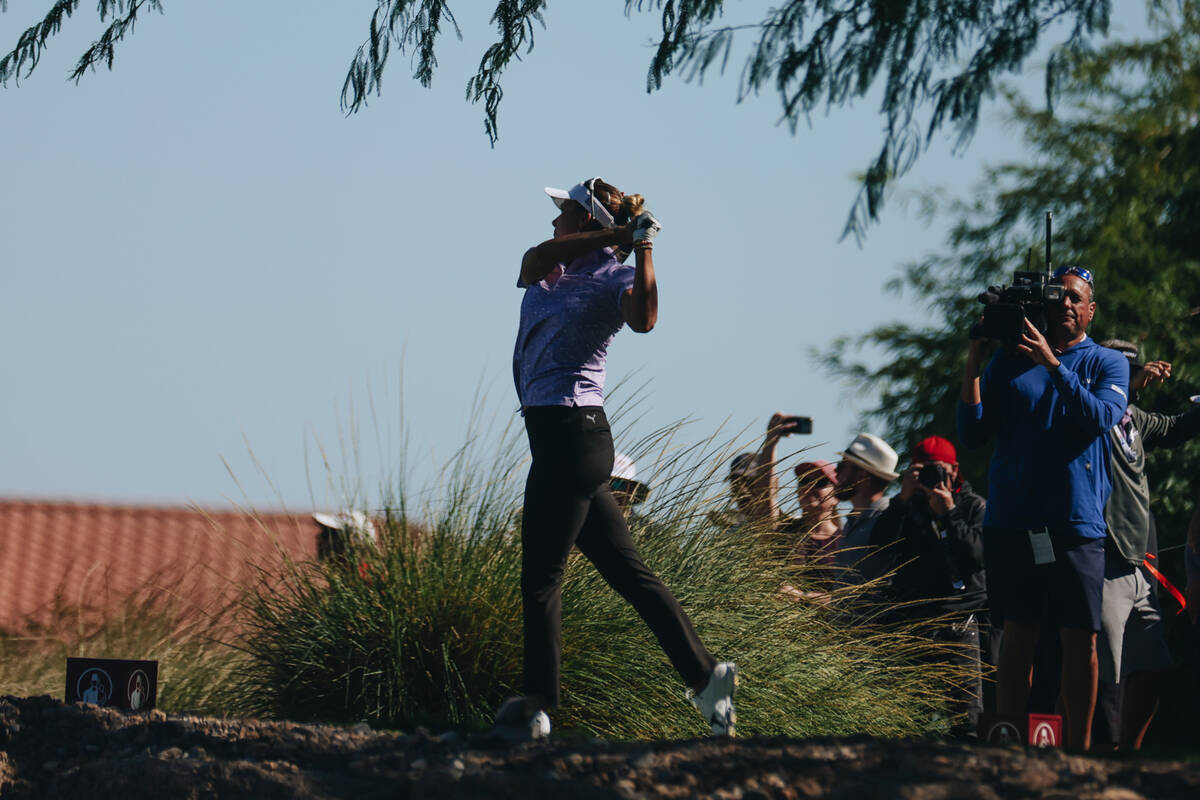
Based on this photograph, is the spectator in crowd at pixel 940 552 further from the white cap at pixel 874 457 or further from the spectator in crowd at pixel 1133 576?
the spectator in crowd at pixel 1133 576

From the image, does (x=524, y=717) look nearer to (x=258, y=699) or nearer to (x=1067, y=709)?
(x=1067, y=709)

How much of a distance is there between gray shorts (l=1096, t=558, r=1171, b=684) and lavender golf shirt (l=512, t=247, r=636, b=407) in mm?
1805

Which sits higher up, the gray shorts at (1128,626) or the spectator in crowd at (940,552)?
the spectator in crowd at (940,552)

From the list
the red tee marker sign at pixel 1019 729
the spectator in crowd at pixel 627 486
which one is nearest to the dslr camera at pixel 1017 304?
the red tee marker sign at pixel 1019 729

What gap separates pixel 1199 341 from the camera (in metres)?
12.8

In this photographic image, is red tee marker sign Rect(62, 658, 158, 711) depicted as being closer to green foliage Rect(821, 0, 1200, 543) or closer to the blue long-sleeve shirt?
the blue long-sleeve shirt

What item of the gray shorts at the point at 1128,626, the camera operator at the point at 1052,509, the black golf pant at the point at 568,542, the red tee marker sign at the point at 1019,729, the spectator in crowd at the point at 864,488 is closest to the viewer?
the red tee marker sign at the point at 1019,729

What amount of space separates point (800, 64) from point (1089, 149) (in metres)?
13.2

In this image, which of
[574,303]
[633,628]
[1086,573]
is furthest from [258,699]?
[1086,573]

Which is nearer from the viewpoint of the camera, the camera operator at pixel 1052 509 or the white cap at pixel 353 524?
the camera operator at pixel 1052 509

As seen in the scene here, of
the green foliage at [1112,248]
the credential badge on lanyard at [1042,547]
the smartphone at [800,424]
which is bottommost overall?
the credential badge on lanyard at [1042,547]

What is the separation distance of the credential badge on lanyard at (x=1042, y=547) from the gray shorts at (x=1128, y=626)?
0.89ft

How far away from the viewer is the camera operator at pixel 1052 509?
419 cm

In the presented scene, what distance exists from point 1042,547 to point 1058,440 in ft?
1.14
